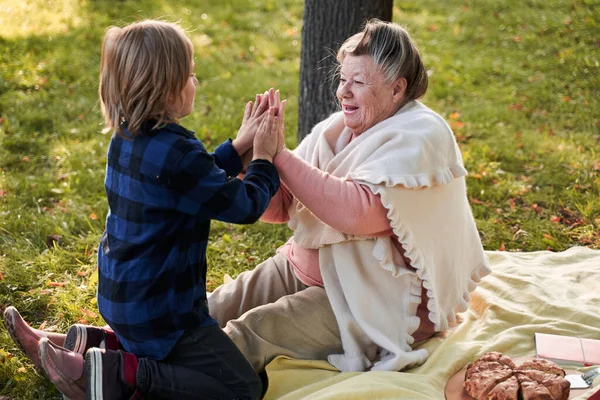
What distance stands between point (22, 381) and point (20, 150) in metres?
3.37

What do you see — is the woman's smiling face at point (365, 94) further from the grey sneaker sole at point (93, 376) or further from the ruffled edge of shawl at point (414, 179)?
the grey sneaker sole at point (93, 376)

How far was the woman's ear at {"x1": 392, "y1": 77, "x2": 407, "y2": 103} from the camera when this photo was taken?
3303mm

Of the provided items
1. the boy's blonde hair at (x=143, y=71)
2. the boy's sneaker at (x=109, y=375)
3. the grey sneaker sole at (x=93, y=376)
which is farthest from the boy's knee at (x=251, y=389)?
the boy's blonde hair at (x=143, y=71)

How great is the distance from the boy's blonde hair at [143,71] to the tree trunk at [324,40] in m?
2.15

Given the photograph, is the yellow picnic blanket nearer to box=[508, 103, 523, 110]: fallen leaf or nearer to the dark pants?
the dark pants

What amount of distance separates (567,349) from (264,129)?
5.69ft

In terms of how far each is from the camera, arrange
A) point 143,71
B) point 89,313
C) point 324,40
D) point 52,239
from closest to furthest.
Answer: point 143,71, point 89,313, point 52,239, point 324,40

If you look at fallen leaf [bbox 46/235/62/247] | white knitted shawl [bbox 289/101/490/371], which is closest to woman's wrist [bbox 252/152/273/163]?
white knitted shawl [bbox 289/101/490/371]

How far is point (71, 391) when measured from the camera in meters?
2.85

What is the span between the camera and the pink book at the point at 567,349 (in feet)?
11.0

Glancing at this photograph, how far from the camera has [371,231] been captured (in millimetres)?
3189

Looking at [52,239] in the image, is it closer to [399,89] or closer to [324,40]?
[324,40]

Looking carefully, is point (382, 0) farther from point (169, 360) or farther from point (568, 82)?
point (568, 82)

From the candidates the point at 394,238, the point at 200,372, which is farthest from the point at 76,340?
the point at 394,238
